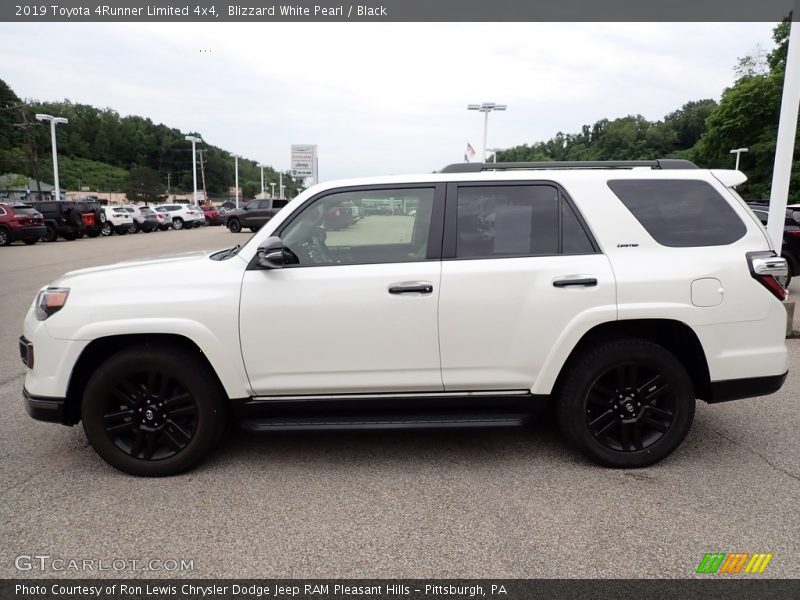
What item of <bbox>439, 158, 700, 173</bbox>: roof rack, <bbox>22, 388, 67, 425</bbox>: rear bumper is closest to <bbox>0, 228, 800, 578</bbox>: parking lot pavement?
<bbox>22, 388, 67, 425</bbox>: rear bumper

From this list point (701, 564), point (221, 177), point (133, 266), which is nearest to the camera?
point (701, 564)

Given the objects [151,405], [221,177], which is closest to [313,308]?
[151,405]

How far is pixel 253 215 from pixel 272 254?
103 ft

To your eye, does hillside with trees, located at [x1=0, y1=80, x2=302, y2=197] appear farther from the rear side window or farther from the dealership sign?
the rear side window

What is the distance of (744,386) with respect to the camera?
3.57m

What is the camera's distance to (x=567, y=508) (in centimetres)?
315

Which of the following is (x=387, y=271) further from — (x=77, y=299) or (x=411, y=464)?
(x=77, y=299)

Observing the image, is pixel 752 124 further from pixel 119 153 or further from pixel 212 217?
pixel 119 153

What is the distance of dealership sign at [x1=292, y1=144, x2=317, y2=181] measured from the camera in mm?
39938

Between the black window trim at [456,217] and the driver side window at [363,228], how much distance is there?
0.12 m

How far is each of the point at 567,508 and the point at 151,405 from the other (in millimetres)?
2491

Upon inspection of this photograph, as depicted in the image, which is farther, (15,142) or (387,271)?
(15,142)

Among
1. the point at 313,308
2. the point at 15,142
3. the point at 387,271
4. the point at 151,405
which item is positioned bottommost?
the point at 151,405

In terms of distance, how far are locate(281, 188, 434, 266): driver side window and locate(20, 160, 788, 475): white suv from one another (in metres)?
0.02
